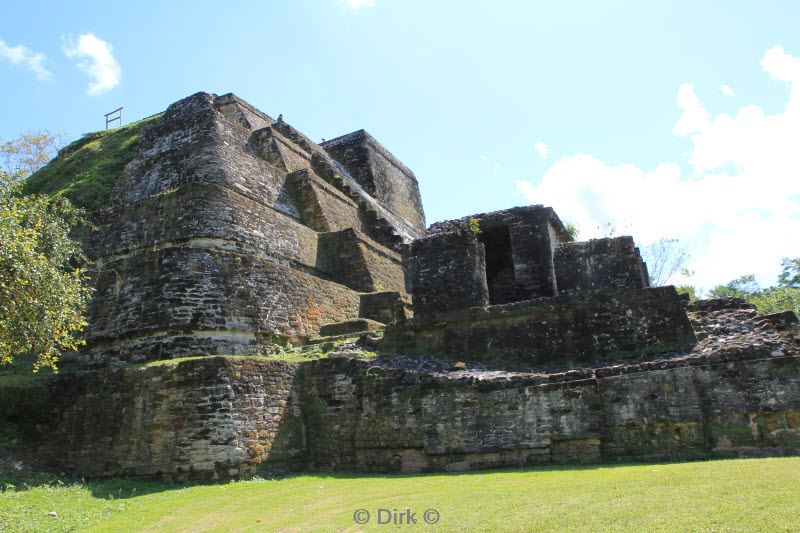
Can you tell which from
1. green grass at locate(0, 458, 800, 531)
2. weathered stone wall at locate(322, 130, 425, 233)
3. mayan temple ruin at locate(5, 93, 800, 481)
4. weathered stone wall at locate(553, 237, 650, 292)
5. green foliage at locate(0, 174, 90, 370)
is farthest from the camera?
weathered stone wall at locate(322, 130, 425, 233)

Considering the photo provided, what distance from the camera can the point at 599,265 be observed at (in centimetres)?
1130

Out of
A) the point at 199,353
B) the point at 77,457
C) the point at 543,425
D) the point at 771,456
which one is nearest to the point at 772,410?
the point at 771,456

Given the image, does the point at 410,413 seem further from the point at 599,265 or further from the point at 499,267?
the point at 499,267

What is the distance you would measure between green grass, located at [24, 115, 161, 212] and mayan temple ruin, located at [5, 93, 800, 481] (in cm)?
447

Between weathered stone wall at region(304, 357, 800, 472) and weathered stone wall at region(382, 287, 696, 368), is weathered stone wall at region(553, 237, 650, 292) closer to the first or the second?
weathered stone wall at region(382, 287, 696, 368)

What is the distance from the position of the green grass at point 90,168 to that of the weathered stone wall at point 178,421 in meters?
→ 8.55

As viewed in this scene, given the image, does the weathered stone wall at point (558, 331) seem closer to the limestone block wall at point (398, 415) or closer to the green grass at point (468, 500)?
the limestone block wall at point (398, 415)

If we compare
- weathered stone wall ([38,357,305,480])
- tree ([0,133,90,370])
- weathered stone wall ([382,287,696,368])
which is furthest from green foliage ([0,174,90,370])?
weathered stone wall ([382,287,696,368])

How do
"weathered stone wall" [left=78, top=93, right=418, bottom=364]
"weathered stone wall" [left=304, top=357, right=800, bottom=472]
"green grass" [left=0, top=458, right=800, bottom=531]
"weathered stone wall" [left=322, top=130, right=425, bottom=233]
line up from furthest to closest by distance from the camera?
"weathered stone wall" [left=322, top=130, right=425, bottom=233] < "weathered stone wall" [left=78, top=93, right=418, bottom=364] < "weathered stone wall" [left=304, top=357, right=800, bottom=472] < "green grass" [left=0, top=458, right=800, bottom=531]

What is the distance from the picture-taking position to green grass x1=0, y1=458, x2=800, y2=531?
511cm

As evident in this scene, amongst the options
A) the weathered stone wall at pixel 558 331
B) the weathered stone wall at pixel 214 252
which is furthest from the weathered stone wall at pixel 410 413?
the weathered stone wall at pixel 214 252

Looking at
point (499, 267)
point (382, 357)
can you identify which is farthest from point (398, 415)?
point (499, 267)

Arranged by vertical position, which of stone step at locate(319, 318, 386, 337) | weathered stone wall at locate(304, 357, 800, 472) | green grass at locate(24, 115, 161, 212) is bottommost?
weathered stone wall at locate(304, 357, 800, 472)

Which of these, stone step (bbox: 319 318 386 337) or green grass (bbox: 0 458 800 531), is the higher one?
stone step (bbox: 319 318 386 337)
